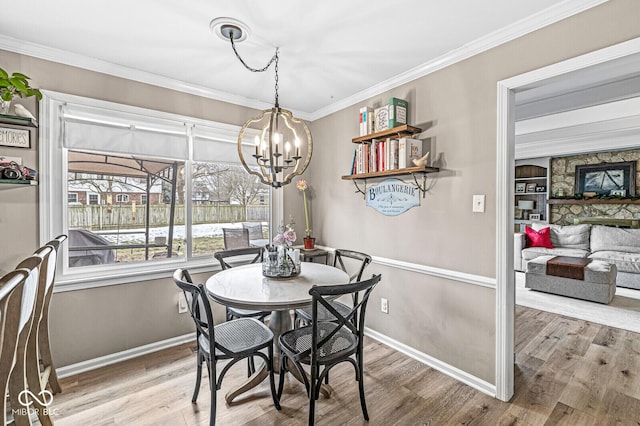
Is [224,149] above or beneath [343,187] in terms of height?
above

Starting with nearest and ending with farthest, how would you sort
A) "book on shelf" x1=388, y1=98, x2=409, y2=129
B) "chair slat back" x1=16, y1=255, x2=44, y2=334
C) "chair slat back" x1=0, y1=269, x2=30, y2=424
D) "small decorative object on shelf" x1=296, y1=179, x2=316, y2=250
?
"chair slat back" x1=0, y1=269, x2=30, y2=424 → "chair slat back" x1=16, y1=255, x2=44, y2=334 → "book on shelf" x1=388, y1=98, x2=409, y2=129 → "small decorative object on shelf" x1=296, y1=179, x2=316, y2=250

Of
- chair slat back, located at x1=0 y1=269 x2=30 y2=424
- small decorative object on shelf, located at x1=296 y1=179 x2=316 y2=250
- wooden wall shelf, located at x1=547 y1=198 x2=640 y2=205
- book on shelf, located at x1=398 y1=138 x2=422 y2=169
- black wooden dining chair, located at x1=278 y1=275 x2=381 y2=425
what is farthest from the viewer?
wooden wall shelf, located at x1=547 y1=198 x2=640 y2=205

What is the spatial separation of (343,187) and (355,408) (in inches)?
82.4

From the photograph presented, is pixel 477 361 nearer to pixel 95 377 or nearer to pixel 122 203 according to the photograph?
pixel 95 377

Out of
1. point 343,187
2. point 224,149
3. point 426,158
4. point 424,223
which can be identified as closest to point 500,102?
point 426,158

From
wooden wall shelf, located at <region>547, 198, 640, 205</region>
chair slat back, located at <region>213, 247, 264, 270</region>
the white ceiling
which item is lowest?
chair slat back, located at <region>213, 247, 264, 270</region>

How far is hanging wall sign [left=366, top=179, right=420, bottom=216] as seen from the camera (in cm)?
272

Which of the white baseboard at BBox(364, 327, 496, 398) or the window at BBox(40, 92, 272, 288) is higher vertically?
the window at BBox(40, 92, 272, 288)

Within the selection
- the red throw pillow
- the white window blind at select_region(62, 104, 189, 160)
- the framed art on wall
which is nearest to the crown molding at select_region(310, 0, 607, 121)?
the white window blind at select_region(62, 104, 189, 160)

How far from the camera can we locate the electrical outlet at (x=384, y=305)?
2965 millimetres

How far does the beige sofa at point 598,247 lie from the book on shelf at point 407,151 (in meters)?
4.12

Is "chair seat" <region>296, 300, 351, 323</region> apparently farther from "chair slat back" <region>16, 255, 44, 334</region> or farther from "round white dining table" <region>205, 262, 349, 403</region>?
"chair slat back" <region>16, 255, 44, 334</region>

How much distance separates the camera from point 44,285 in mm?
1670

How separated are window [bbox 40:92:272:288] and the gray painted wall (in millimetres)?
131
